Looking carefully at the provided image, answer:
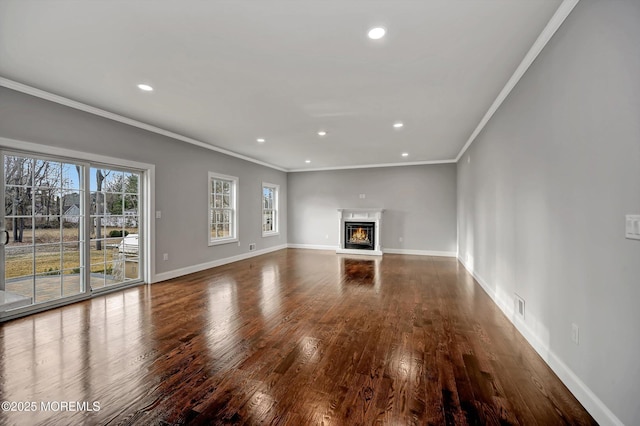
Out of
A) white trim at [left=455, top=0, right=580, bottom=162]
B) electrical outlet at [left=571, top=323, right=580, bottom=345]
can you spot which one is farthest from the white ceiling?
electrical outlet at [left=571, top=323, right=580, bottom=345]

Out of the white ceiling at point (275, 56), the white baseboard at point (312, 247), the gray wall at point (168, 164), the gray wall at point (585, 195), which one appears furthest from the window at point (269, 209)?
the gray wall at point (585, 195)

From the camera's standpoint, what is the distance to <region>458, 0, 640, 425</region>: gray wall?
1.37 m

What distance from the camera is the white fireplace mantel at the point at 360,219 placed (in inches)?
305

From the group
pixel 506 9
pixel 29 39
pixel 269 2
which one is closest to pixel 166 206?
pixel 29 39

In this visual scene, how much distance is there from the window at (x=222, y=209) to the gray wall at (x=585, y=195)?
18.0 ft

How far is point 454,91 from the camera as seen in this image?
3.21 m

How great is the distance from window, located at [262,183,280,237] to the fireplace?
226 cm

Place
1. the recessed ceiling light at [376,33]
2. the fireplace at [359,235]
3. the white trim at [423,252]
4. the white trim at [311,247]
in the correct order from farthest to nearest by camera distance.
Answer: the white trim at [311,247] → the fireplace at [359,235] → the white trim at [423,252] → the recessed ceiling light at [376,33]

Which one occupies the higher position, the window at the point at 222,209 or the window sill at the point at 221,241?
the window at the point at 222,209

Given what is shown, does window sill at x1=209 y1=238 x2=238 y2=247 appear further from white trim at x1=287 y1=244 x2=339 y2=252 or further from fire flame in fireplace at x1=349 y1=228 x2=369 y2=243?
fire flame in fireplace at x1=349 y1=228 x2=369 y2=243

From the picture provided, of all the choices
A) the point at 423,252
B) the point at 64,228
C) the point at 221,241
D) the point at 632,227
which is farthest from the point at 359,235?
the point at 632,227

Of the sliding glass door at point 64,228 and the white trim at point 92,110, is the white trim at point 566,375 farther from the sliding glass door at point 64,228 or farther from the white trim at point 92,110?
the white trim at point 92,110

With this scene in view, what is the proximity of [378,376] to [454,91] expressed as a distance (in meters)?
3.11

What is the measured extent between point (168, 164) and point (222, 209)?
174cm
